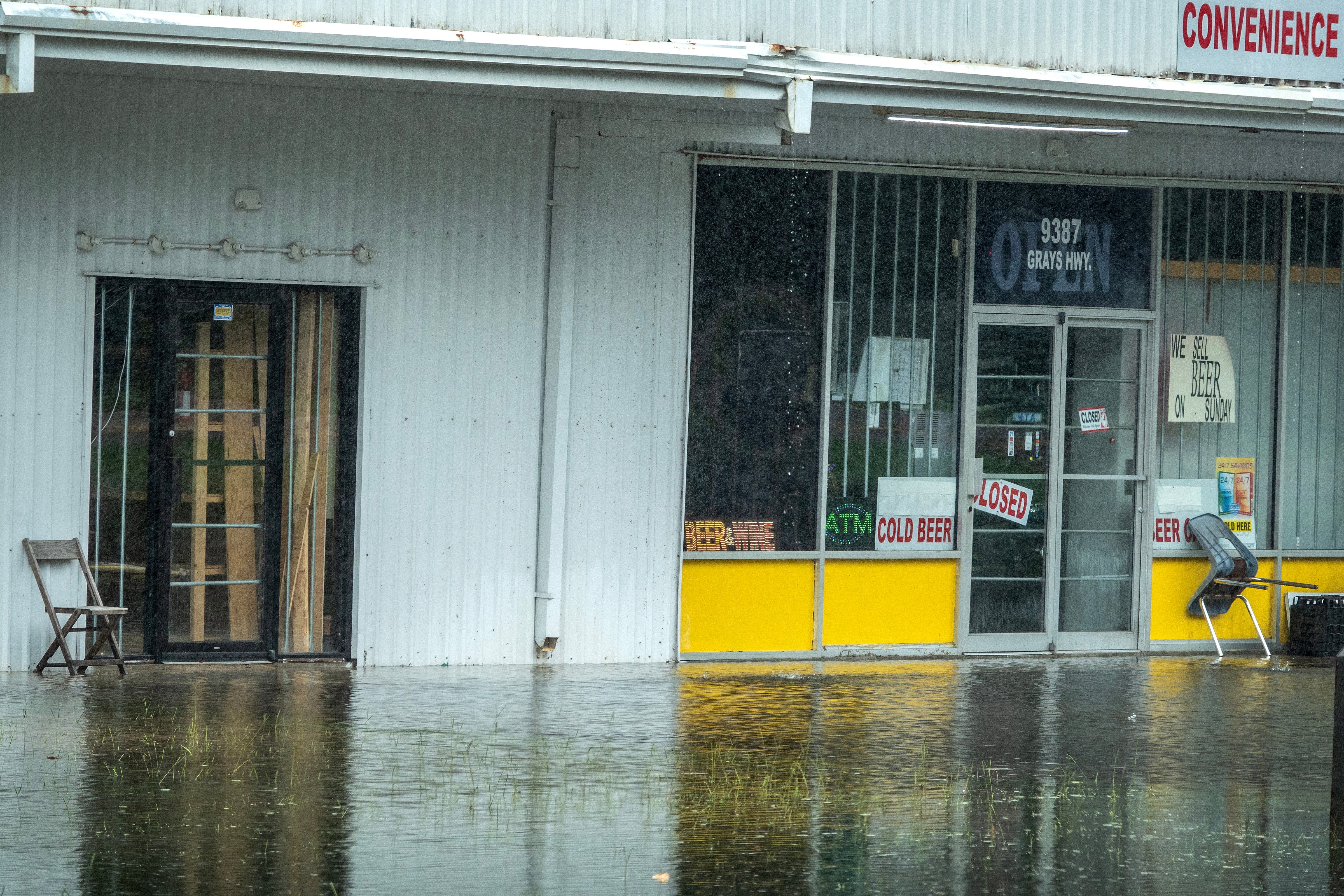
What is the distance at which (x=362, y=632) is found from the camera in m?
10.8

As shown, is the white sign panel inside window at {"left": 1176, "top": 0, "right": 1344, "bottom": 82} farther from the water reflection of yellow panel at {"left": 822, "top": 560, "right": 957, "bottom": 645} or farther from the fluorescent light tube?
the water reflection of yellow panel at {"left": 822, "top": 560, "right": 957, "bottom": 645}

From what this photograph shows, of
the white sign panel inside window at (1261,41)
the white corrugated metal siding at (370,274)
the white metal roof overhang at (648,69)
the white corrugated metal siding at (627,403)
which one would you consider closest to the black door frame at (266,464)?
the white corrugated metal siding at (370,274)

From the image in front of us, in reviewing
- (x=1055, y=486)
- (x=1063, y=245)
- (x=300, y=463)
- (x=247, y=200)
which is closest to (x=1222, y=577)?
(x=1055, y=486)

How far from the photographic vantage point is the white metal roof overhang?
8.88 m

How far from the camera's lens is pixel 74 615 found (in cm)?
984

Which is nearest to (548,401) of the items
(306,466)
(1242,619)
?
(306,466)

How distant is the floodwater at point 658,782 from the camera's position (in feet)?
20.1

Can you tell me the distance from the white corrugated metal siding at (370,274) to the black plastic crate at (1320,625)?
19.0ft

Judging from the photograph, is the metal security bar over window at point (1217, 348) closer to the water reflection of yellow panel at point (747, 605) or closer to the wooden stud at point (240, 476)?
the water reflection of yellow panel at point (747, 605)

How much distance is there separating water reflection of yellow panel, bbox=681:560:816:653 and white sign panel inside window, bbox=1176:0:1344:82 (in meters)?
4.29

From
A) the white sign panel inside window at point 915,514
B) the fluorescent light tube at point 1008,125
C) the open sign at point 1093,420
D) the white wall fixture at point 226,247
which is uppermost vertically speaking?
the fluorescent light tube at point 1008,125

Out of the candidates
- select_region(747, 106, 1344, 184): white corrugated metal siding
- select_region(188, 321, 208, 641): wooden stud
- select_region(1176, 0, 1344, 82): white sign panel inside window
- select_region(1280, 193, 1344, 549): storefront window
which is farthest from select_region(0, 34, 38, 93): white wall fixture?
select_region(1280, 193, 1344, 549): storefront window

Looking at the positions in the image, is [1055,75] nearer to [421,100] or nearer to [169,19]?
[421,100]

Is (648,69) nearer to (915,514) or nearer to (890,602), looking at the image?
(915,514)
